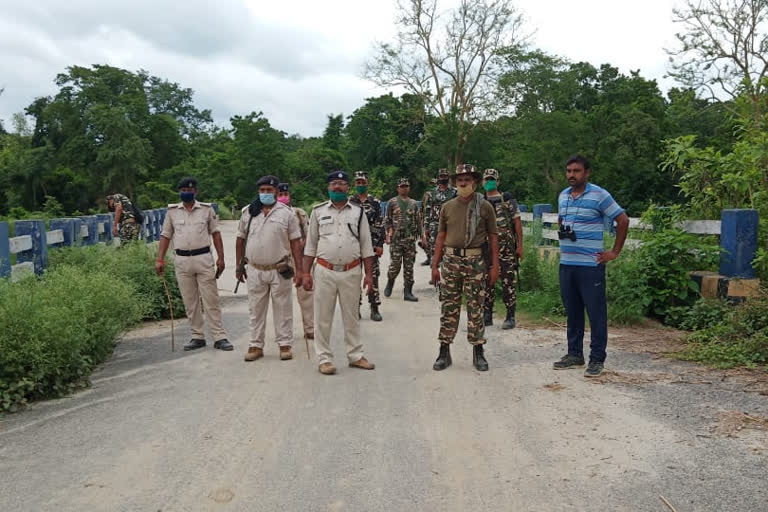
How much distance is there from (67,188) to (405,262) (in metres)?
44.6

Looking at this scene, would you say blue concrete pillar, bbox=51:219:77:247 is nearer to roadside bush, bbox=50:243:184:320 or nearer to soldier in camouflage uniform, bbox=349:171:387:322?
roadside bush, bbox=50:243:184:320

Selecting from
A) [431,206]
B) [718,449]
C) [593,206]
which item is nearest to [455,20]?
Result: [431,206]

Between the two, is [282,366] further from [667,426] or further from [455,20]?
[455,20]

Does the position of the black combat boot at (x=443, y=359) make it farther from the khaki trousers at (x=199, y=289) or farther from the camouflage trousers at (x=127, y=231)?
the camouflage trousers at (x=127, y=231)

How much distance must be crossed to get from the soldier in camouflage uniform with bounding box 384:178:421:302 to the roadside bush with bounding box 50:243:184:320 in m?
3.38

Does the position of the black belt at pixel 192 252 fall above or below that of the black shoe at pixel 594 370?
above

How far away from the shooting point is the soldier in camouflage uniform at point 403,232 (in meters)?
10.6

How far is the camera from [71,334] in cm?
571

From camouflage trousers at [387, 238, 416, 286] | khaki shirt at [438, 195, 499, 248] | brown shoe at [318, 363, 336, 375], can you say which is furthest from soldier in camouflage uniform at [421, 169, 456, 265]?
brown shoe at [318, 363, 336, 375]

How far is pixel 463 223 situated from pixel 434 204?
16.0ft

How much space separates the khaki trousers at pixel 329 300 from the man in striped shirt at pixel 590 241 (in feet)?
6.73

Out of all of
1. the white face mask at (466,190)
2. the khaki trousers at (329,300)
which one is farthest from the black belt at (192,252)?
the white face mask at (466,190)

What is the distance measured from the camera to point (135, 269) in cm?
919

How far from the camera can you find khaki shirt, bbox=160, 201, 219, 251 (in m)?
7.37
